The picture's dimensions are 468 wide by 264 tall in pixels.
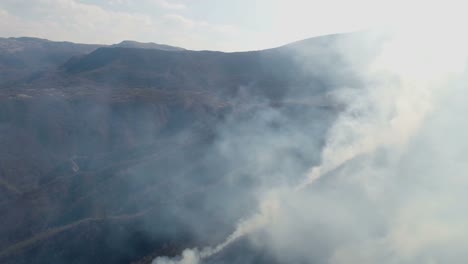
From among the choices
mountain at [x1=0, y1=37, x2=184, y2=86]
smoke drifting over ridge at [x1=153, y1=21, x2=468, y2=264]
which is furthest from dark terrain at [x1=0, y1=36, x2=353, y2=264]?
mountain at [x1=0, y1=37, x2=184, y2=86]

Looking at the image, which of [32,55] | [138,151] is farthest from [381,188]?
[32,55]

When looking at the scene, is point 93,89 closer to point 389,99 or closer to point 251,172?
point 251,172

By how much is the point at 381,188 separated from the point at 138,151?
23.3 meters

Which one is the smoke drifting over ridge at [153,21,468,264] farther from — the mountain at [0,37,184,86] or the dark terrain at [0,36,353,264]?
the mountain at [0,37,184,86]

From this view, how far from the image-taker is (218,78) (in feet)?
233

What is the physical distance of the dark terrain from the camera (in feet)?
79.4

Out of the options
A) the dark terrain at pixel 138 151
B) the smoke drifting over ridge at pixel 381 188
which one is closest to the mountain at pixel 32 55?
the dark terrain at pixel 138 151

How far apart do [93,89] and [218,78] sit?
73.7 feet

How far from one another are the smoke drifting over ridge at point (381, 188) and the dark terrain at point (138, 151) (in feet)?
6.23

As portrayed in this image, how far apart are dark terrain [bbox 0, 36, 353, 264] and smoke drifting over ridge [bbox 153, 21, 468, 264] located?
1.90 metres

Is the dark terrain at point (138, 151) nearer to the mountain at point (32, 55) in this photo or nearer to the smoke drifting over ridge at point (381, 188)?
the smoke drifting over ridge at point (381, 188)

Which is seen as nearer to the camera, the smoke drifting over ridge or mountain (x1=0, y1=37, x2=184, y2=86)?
the smoke drifting over ridge

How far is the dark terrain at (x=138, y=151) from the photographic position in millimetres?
24188

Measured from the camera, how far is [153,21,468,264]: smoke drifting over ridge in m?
22.2
